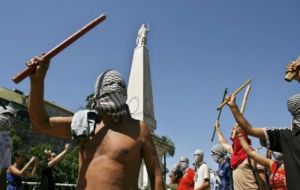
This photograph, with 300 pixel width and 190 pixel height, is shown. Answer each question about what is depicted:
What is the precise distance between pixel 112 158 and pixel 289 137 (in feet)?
5.56

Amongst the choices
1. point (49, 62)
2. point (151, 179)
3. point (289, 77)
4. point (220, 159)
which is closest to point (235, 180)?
point (220, 159)

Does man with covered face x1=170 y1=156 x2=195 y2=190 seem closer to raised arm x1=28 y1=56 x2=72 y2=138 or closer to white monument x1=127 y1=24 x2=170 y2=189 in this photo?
raised arm x1=28 y1=56 x2=72 y2=138

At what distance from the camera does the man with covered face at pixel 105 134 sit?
303 centimetres

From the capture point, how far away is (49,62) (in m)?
3.08

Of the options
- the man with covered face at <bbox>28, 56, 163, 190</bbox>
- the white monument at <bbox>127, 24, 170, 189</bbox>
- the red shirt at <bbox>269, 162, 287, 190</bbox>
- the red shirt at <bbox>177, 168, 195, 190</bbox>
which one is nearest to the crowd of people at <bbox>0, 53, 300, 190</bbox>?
the man with covered face at <bbox>28, 56, 163, 190</bbox>

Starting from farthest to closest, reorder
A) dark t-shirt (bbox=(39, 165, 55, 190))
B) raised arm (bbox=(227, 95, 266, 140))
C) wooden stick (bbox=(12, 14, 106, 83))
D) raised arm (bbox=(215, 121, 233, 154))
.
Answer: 1. dark t-shirt (bbox=(39, 165, 55, 190))
2. raised arm (bbox=(215, 121, 233, 154))
3. raised arm (bbox=(227, 95, 266, 140))
4. wooden stick (bbox=(12, 14, 106, 83))

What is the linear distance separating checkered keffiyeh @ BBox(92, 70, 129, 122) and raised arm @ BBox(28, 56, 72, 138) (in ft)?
0.94

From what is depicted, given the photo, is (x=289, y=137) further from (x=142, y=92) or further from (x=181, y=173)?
(x=142, y=92)

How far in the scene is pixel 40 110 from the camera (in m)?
3.14

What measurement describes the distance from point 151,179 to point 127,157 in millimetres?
278

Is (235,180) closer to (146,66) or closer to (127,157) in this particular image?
(127,157)

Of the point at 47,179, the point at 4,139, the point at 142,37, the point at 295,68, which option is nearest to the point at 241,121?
the point at 295,68

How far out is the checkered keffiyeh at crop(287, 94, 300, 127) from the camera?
3705 mm

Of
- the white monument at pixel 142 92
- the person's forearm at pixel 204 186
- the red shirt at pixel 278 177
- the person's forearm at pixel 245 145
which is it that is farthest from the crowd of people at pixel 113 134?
the white monument at pixel 142 92
